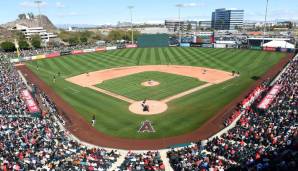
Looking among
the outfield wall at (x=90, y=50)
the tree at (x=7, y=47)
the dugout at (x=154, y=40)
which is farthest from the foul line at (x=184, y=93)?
the tree at (x=7, y=47)

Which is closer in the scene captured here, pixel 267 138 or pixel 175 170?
pixel 175 170

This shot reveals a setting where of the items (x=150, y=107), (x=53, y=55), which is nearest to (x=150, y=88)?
(x=150, y=107)

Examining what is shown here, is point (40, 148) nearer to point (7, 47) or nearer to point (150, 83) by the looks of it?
point (150, 83)

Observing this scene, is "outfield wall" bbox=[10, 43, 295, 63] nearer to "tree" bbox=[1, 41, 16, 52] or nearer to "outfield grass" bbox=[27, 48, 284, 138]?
"outfield grass" bbox=[27, 48, 284, 138]

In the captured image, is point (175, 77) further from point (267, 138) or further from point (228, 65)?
point (267, 138)

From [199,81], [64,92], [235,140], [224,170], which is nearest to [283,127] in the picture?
[235,140]

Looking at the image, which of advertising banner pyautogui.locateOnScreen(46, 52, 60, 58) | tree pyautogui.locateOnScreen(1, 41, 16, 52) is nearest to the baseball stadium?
advertising banner pyautogui.locateOnScreen(46, 52, 60, 58)
